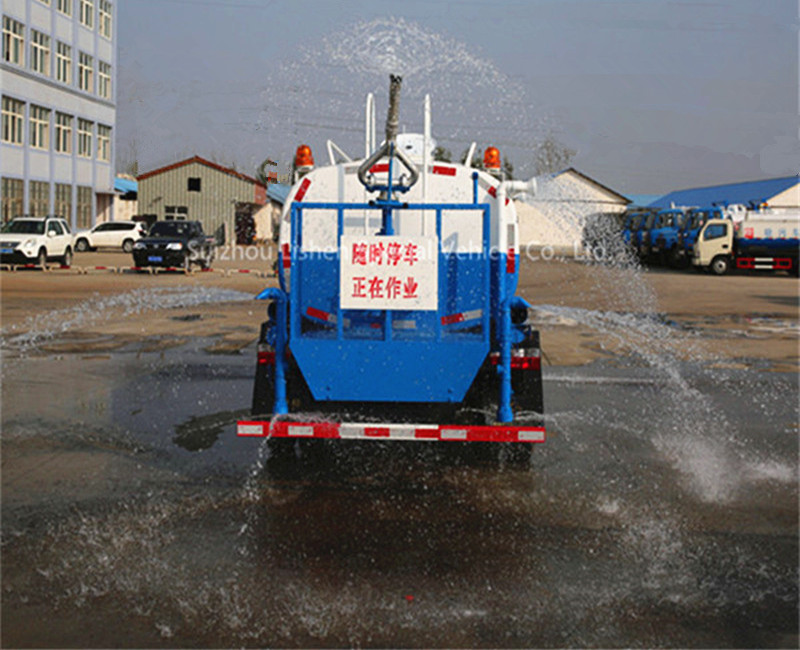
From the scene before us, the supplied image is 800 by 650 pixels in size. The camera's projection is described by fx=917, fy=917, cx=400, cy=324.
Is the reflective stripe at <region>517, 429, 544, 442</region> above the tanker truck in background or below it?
below

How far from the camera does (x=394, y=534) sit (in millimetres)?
5383

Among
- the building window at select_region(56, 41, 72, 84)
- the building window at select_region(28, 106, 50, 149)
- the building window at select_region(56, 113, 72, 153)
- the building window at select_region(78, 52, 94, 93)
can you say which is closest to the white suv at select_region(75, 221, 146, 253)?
the building window at select_region(28, 106, 50, 149)

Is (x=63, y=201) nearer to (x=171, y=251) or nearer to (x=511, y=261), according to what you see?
(x=171, y=251)

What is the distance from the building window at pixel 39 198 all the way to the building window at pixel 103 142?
7179 mm

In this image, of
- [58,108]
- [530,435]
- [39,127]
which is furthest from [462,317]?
[58,108]

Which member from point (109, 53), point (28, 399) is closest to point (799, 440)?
point (28, 399)

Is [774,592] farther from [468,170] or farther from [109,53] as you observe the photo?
[109,53]

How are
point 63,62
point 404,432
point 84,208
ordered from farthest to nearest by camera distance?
point 84,208, point 63,62, point 404,432

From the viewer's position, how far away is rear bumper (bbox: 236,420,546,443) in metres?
5.94

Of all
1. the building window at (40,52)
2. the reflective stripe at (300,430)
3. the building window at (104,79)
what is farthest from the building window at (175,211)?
the reflective stripe at (300,430)

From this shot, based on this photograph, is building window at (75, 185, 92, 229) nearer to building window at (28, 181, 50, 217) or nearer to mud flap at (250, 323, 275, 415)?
building window at (28, 181, 50, 217)

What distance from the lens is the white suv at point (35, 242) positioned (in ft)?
99.2

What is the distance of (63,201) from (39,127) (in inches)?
176

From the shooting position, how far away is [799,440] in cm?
794
